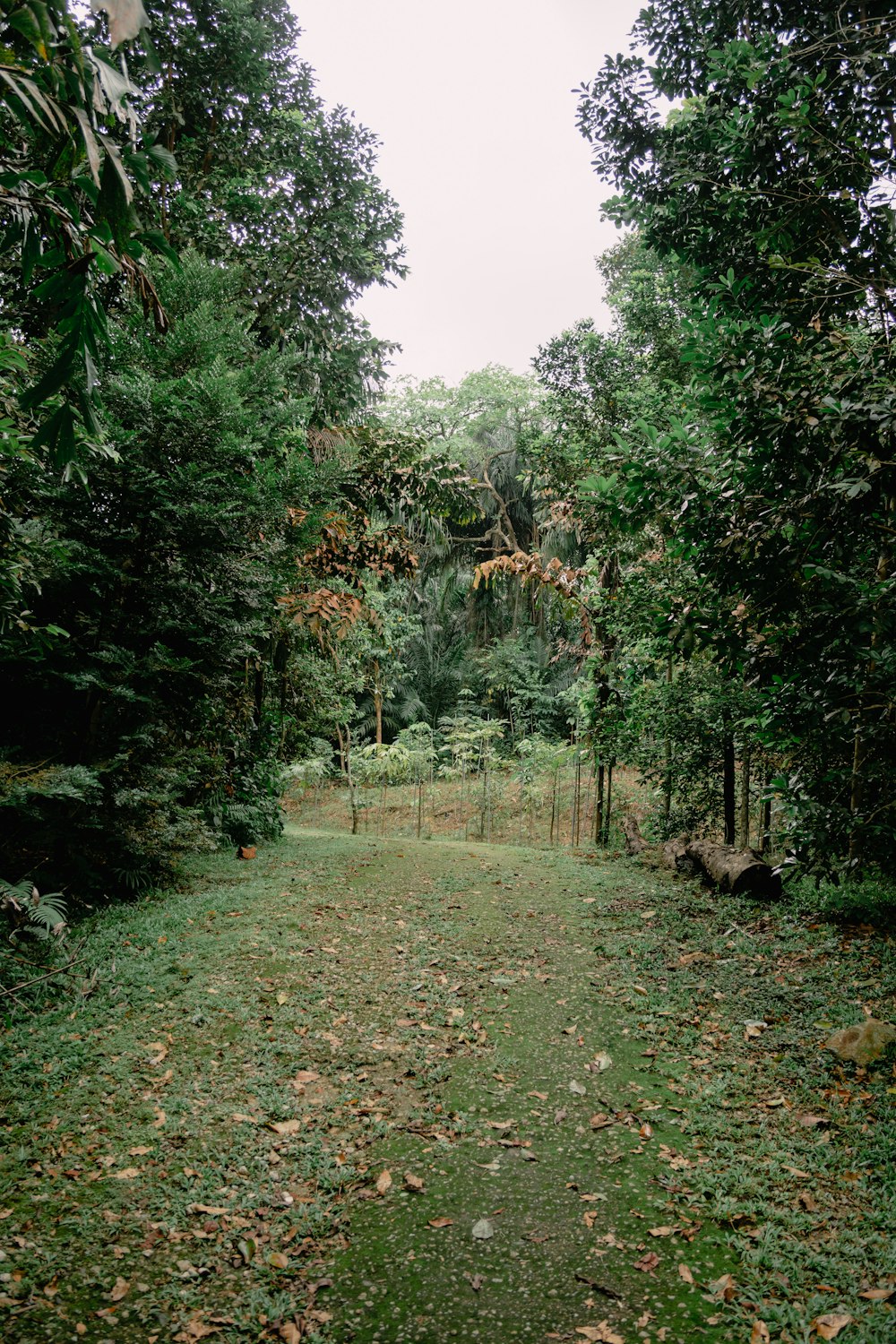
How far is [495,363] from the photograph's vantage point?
2078 centimetres

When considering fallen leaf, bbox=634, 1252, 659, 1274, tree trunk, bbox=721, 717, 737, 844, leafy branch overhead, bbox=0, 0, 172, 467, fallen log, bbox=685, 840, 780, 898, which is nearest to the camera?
leafy branch overhead, bbox=0, 0, 172, 467

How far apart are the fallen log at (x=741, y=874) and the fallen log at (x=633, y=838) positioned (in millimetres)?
2067

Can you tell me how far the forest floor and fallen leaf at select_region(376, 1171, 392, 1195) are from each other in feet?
0.06

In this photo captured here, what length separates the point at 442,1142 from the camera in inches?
113

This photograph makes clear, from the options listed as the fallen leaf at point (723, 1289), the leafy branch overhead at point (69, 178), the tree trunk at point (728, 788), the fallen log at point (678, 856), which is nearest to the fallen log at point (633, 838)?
the fallen log at point (678, 856)

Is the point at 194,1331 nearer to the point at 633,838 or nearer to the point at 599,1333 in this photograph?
the point at 599,1333

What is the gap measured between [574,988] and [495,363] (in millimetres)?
19587

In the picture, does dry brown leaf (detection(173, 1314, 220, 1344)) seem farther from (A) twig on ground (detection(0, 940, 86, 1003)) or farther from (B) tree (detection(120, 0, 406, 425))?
(B) tree (detection(120, 0, 406, 425))

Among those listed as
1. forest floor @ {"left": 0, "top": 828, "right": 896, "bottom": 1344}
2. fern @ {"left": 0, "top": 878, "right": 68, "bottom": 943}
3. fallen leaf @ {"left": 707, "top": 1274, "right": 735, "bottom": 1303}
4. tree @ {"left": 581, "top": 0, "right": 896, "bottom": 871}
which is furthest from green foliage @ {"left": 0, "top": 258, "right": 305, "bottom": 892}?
fallen leaf @ {"left": 707, "top": 1274, "right": 735, "bottom": 1303}

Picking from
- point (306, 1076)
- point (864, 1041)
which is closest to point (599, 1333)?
point (306, 1076)

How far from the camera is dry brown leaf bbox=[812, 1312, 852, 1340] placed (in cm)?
189

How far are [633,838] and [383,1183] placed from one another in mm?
6622

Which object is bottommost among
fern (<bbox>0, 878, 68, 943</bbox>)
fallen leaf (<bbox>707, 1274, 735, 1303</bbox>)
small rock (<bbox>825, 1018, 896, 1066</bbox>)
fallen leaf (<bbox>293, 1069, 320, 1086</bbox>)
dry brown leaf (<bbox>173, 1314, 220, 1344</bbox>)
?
dry brown leaf (<bbox>173, 1314, 220, 1344</bbox>)

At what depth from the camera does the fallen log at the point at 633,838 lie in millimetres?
8625
